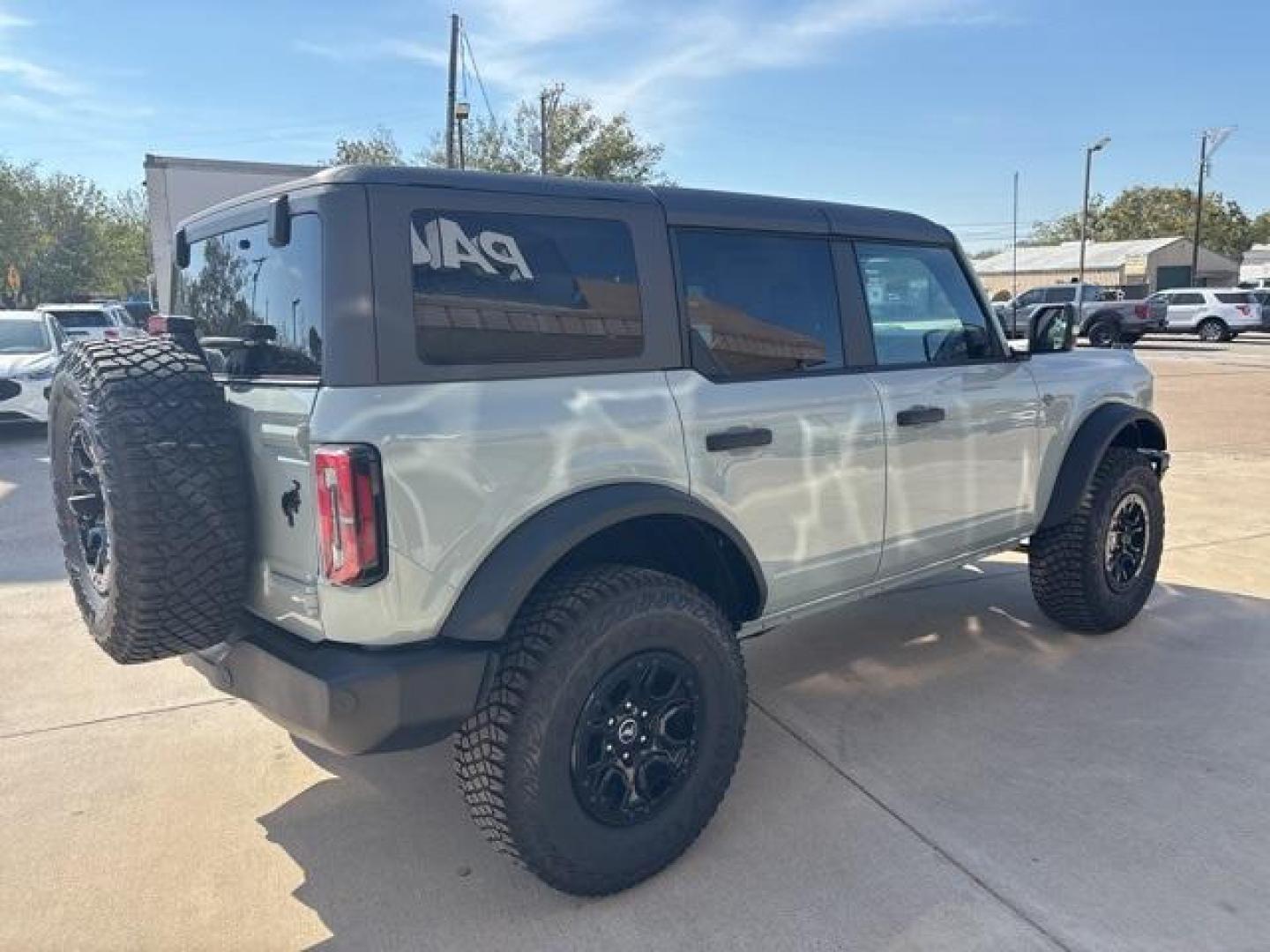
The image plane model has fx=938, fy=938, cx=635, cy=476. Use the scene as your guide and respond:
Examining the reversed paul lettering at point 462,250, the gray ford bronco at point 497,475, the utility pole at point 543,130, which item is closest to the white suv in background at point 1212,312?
the utility pole at point 543,130

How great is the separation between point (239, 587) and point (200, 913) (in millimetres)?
924

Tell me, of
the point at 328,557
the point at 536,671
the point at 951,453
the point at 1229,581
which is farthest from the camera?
the point at 1229,581

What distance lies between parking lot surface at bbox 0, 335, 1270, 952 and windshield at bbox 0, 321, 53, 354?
8.03m

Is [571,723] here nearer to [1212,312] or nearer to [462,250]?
[462,250]

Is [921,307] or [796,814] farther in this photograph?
[921,307]

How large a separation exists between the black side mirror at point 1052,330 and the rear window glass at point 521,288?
2343mm

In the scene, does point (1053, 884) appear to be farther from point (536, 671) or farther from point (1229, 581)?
point (1229, 581)

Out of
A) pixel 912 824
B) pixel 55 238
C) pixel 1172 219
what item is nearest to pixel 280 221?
pixel 912 824

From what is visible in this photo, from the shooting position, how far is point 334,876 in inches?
106

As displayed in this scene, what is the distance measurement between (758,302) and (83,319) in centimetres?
1681

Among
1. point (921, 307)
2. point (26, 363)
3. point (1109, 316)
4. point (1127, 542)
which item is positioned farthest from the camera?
point (1109, 316)

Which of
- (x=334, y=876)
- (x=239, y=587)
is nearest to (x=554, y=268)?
(x=239, y=587)

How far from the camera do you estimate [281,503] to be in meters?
2.32

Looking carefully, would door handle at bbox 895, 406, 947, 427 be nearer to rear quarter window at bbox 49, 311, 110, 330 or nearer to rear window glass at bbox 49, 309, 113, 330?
rear quarter window at bbox 49, 311, 110, 330
